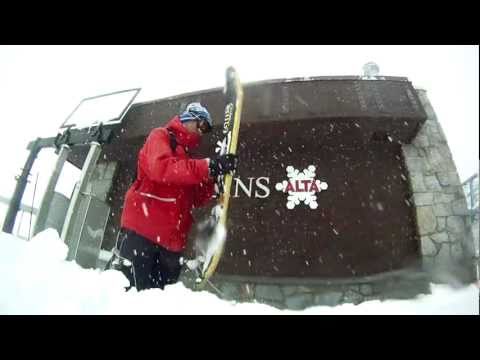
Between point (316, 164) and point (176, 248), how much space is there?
344 centimetres

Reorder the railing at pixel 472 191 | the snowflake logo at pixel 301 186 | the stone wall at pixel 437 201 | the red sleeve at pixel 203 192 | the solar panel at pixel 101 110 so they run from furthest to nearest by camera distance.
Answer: the solar panel at pixel 101 110
the snowflake logo at pixel 301 186
the railing at pixel 472 191
the stone wall at pixel 437 201
the red sleeve at pixel 203 192

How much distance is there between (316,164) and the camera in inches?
216

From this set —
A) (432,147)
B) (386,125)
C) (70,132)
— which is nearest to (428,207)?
(432,147)

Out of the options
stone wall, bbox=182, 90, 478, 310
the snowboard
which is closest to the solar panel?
the snowboard

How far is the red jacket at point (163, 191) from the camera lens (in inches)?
109

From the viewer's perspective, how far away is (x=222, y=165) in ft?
9.62

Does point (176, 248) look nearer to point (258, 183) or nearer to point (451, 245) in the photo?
point (258, 183)

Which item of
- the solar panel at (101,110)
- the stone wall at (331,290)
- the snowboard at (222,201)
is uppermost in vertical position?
the solar panel at (101,110)

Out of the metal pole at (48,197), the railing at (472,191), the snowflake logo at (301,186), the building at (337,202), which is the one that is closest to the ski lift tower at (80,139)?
the metal pole at (48,197)

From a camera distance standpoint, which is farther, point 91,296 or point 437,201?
point 437,201

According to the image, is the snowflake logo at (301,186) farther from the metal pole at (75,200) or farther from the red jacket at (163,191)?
the metal pole at (75,200)

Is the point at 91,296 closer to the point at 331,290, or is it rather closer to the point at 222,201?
the point at 222,201

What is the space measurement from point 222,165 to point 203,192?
0.68 m

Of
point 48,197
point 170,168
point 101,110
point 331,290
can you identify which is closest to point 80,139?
point 101,110
